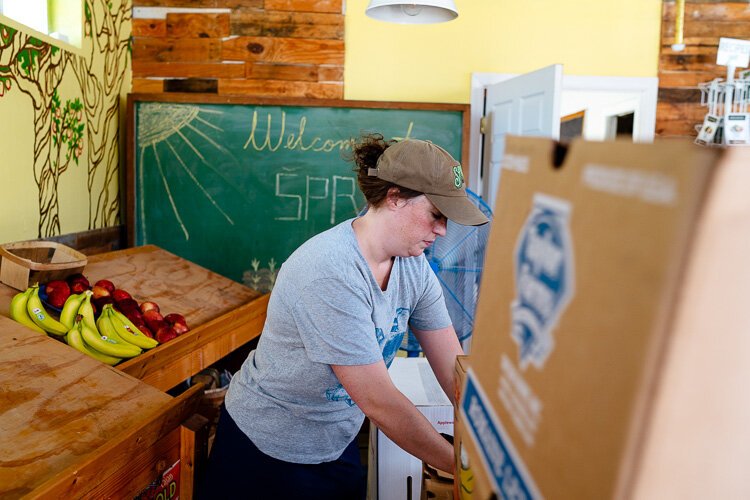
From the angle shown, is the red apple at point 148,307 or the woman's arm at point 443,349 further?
the red apple at point 148,307

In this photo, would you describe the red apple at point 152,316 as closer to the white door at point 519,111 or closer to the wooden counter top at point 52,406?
the wooden counter top at point 52,406

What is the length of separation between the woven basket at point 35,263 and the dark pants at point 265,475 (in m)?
1.00

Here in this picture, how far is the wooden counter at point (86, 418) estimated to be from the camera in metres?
1.38

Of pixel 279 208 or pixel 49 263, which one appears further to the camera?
pixel 279 208

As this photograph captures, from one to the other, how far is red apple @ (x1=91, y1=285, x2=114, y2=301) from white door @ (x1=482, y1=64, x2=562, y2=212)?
172 centimetres

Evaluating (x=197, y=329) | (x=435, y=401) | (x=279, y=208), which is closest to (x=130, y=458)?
(x=435, y=401)

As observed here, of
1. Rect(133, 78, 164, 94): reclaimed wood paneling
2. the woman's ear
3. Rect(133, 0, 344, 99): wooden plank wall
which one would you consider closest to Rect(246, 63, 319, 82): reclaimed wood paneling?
Rect(133, 0, 344, 99): wooden plank wall

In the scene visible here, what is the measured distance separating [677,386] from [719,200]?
0.11 meters

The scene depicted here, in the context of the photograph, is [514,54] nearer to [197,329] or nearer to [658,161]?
[197,329]

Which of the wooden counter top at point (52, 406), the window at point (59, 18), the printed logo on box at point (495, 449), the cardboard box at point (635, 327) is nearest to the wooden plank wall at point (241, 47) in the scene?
the window at point (59, 18)

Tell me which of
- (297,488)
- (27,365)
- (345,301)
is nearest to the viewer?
(345,301)

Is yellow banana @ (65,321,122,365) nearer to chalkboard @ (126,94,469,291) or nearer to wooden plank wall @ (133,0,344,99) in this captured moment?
chalkboard @ (126,94,469,291)

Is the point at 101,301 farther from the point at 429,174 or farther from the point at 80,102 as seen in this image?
the point at 429,174

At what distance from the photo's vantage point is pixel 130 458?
155 centimetres
